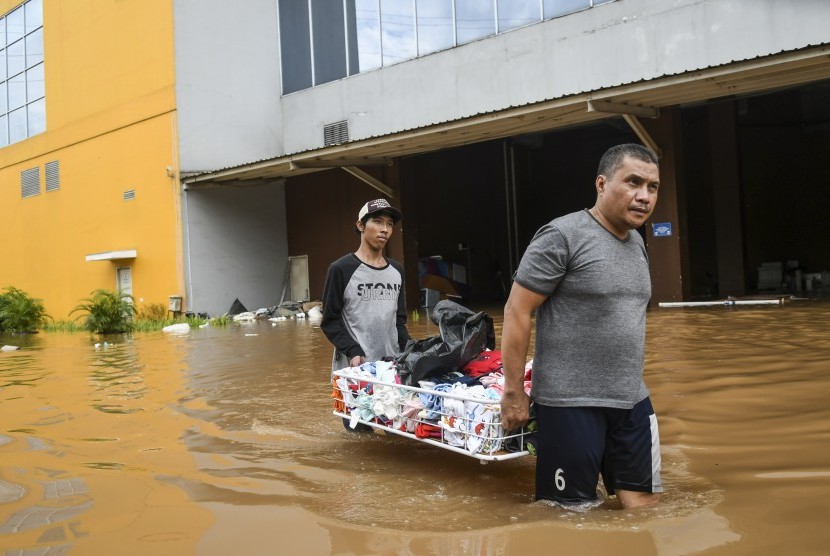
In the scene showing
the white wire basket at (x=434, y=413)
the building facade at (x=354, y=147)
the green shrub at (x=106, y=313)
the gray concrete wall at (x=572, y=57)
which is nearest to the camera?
the white wire basket at (x=434, y=413)

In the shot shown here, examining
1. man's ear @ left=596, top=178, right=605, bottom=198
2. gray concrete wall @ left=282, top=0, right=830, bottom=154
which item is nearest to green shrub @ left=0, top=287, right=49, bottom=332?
gray concrete wall @ left=282, top=0, right=830, bottom=154

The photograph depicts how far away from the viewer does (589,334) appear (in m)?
3.56

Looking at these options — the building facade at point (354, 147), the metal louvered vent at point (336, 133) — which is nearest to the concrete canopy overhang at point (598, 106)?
the building facade at point (354, 147)

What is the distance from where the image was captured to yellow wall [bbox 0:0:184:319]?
76.7 feet

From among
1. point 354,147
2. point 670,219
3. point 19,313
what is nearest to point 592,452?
point 670,219

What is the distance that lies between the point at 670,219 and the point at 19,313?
52.2 ft

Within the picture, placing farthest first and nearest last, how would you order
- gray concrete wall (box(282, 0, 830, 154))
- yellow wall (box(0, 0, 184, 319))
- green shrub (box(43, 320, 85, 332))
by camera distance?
yellow wall (box(0, 0, 184, 319)) < green shrub (box(43, 320, 85, 332)) < gray concrete wall (box(282, 0, 830, 154))

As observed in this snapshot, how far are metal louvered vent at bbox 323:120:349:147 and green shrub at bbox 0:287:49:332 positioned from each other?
28.4 feet

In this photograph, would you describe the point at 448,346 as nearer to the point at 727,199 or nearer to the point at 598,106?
the point at 598,106

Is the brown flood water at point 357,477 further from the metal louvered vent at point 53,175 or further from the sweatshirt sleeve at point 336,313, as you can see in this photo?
the metal louvered vent at point 53,175

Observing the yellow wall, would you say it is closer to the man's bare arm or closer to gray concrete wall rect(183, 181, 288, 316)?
gray concrete wall rect(183, 181, 288, 316)

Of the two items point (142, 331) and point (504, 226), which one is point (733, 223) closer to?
point (504, 226)

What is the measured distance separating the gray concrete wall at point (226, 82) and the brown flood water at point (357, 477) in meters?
15.4

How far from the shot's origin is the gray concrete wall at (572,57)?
14680 millimetres
